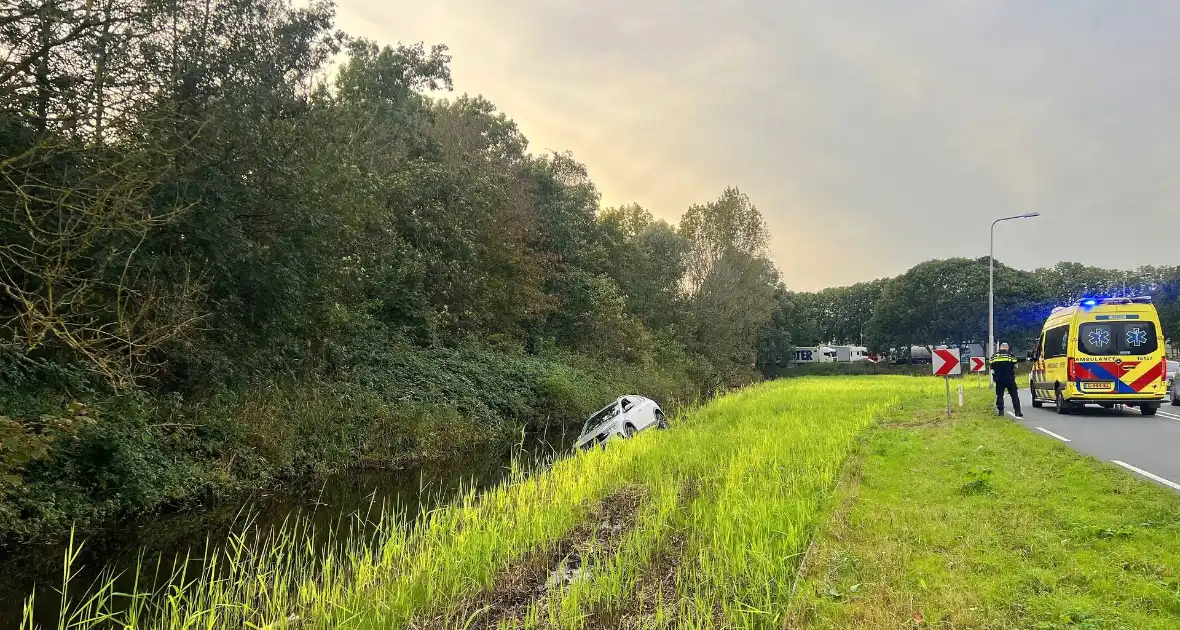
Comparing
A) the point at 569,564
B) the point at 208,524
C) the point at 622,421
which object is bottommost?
the point at 208,524

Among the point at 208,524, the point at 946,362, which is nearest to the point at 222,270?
the point at 208,524

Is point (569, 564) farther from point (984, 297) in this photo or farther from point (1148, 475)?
point (984, 297)

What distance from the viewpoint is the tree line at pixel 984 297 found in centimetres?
6153

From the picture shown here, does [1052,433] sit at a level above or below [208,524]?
above

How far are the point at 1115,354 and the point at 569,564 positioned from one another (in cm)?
1533

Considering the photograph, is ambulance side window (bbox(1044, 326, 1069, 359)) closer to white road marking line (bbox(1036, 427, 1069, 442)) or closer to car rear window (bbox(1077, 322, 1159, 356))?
car rear window (bbox(1077, 322, 1159, 356))

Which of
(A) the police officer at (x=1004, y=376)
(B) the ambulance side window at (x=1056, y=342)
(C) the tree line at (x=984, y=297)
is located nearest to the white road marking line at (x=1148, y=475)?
(A) the police officer at (x=1004, y=376)

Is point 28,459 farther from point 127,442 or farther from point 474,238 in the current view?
point 474,238

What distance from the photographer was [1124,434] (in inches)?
480

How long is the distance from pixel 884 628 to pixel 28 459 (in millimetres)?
9219

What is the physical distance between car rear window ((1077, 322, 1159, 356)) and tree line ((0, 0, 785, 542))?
16.0 m

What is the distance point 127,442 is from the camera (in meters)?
9.72

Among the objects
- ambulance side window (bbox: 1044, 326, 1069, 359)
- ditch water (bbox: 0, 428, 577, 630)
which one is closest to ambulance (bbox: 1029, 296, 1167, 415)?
ambulance side window (bbox: 1044, 326, 1069, 359)

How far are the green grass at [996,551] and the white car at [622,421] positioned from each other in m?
6.95
